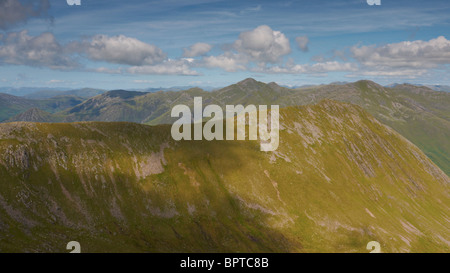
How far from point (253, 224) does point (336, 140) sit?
A: 9754cm

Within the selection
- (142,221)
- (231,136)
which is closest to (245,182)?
(231,136)

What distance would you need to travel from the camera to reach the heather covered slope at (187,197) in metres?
90.5

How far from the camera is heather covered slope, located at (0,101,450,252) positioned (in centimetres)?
9050

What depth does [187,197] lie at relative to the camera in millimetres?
117375

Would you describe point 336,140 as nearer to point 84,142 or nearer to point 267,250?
point 267,250

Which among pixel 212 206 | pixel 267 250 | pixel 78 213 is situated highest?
pixel 78 213

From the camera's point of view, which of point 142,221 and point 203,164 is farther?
point 203,164

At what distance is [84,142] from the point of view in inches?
4545

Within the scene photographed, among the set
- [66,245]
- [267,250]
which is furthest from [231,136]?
[66,245]

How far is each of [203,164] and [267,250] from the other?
49.7 m

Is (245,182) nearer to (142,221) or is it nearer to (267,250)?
(267,250)

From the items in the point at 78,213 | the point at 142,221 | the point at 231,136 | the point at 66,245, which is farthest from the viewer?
the point at 231,136
